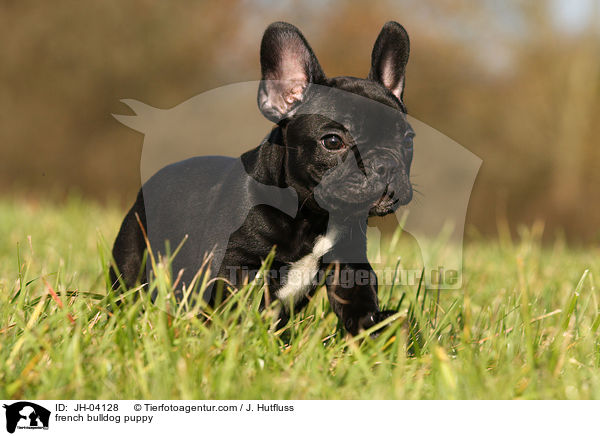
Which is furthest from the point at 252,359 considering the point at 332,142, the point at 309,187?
the point at 332,142

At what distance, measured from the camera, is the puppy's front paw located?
263 centimetres

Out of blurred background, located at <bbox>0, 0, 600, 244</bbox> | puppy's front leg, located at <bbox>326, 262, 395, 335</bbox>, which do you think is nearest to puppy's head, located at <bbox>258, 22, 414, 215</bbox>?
puppy's front leg, located at <bbox>326, 262, 395, 335</bbox>

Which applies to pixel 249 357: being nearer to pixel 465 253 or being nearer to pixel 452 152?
pixel 465 253

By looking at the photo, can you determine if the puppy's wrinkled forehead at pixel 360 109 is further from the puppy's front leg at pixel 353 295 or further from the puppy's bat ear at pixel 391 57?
the puppy's front leg at pixel 353 295

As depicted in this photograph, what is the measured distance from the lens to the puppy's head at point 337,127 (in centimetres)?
271

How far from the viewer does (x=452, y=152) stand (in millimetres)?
11430

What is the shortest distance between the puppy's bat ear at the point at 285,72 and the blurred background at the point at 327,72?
8521mm

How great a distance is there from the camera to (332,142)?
109 inches

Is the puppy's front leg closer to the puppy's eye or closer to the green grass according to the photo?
the green grass

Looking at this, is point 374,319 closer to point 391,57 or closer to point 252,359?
point 252,359
